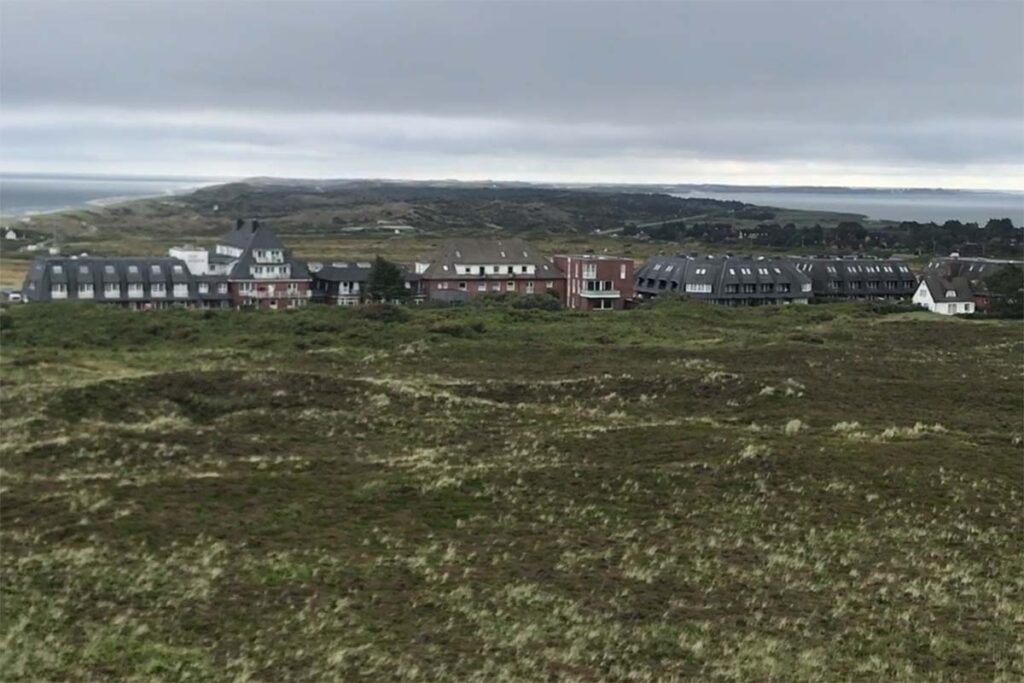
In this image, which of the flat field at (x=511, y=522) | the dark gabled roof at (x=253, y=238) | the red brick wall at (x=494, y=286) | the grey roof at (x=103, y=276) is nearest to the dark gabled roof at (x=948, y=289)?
the red brick wall at (x=494, y=286)

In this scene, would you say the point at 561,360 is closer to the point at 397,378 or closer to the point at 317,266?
the point at 397,378

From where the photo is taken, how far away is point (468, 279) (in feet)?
235

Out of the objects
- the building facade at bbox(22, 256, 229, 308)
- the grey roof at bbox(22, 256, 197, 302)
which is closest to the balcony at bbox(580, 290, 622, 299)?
the building facade at bbox(22, 256, 229, 308)

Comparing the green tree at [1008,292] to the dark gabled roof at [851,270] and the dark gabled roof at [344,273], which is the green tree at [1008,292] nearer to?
the dark gabled roof at [851,270]

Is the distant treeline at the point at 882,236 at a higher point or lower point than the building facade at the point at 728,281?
higher

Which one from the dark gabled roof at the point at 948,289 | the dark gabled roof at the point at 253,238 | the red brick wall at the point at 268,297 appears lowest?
the red brick wall at the point at 268,297

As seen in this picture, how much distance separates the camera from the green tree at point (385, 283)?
6669cm

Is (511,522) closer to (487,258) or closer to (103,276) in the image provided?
(103,276)

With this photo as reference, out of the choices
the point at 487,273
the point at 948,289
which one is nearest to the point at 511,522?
the point at 487,273

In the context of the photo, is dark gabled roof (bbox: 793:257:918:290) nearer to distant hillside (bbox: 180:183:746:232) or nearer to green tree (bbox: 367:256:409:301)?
green tree (bbox: 367:256:409:301)

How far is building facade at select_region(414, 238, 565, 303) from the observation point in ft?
233

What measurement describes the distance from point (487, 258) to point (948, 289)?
32800 mm

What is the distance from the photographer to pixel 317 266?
2896 inches

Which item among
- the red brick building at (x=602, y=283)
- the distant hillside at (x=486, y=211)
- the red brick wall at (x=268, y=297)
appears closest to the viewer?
the red brick wall at (x=268, y=297)
